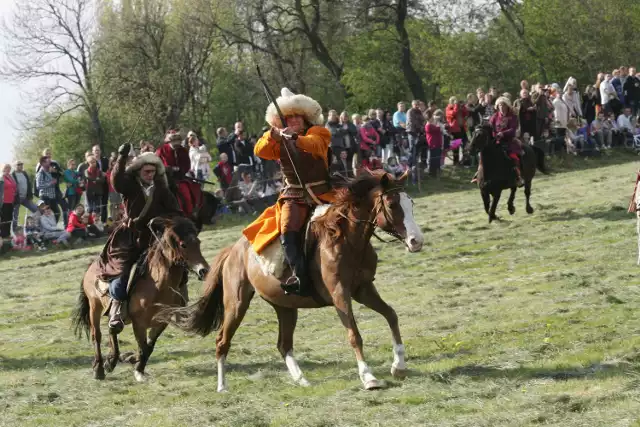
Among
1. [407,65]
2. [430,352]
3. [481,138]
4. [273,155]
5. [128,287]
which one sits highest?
[407,65]

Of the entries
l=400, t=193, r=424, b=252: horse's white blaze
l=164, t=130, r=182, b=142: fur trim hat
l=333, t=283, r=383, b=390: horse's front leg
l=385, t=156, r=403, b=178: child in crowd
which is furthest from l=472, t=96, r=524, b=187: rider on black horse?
l=333, t=283, r=383, b=390: horse's front leg

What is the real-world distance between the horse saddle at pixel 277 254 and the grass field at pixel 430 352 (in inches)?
41.4

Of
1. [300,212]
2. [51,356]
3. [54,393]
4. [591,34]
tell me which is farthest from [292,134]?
[591,34]

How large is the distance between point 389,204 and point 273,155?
1219 millimetres

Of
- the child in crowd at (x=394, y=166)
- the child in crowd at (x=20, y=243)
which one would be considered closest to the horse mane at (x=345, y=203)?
the child in crowd at (x=20, y=243)

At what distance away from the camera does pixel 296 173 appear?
9867 millimetres

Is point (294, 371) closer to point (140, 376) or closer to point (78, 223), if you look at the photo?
point (140, 376)

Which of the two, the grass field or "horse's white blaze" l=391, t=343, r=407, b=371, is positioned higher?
"horse's white blaze" l=391, t=343, r=407, b=371

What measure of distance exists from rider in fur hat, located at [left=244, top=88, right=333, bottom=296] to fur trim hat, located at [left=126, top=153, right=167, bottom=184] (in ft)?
6.17

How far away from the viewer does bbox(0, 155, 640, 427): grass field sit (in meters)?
8.44

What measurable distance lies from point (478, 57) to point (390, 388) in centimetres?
4481

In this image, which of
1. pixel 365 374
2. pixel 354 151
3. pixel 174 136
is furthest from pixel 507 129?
pixel 365 374

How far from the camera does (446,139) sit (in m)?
29.4

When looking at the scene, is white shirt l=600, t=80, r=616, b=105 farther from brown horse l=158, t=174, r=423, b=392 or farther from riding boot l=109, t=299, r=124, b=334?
brown horse l=158, t=174, r=423, b=392
